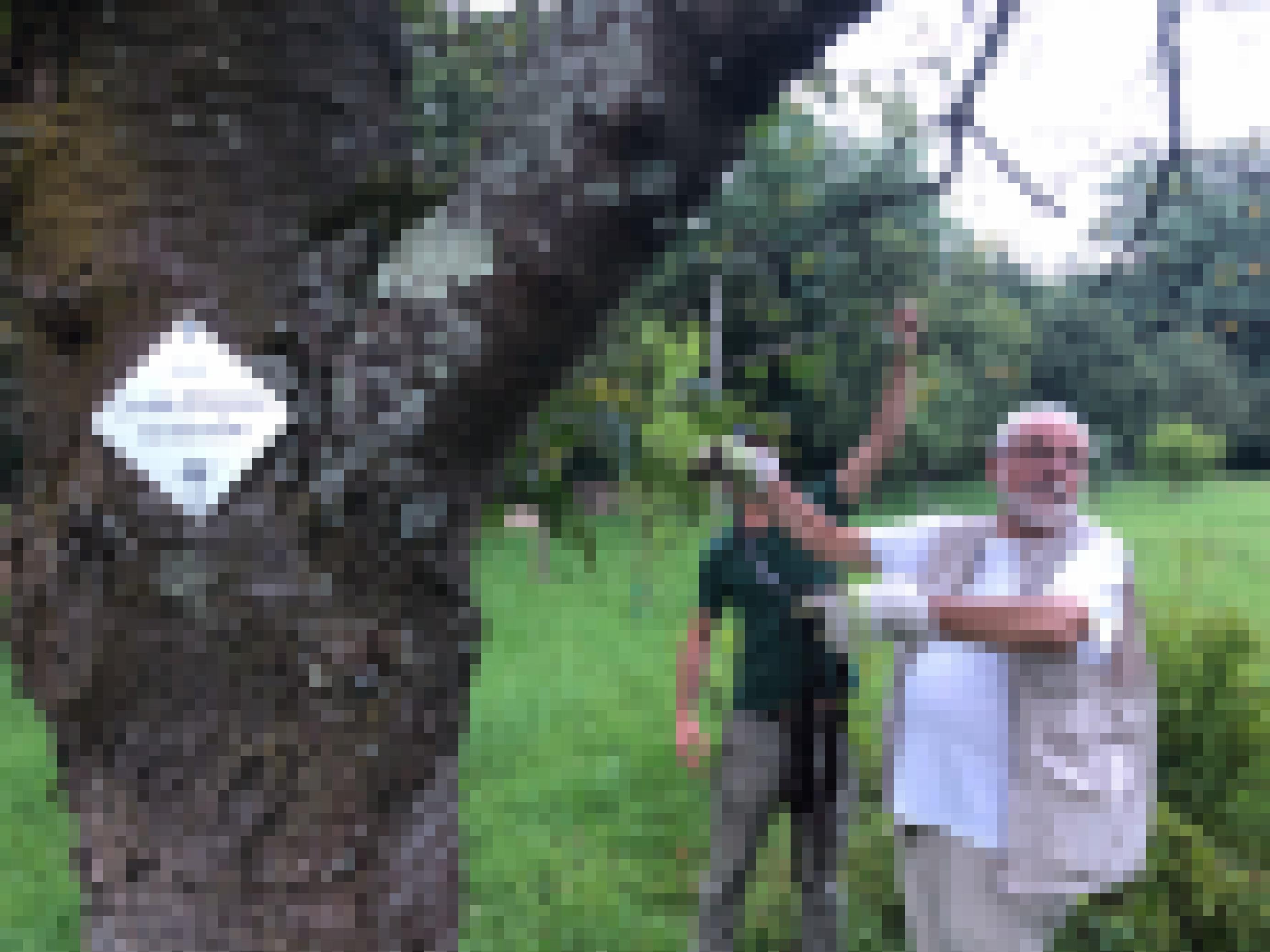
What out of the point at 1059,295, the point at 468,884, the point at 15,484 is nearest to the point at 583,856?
the point at 468,884

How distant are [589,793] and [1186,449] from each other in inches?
617

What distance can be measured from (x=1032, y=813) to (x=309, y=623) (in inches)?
57.1

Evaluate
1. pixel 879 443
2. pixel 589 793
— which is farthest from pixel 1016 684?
pixel 589 793

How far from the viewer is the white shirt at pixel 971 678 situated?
1870 millimetres

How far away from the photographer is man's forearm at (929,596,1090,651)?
5.86ft

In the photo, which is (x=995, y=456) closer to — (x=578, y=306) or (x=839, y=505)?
(x=839, y=505)

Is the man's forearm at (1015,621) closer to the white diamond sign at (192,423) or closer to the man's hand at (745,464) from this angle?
the man's hand at (745,464)

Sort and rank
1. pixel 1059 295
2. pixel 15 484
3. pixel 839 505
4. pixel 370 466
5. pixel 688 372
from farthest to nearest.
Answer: pixel 1059 295 → pixel 839 505 → pixel 688 372 → pixel 15 484 → pixel 370 466

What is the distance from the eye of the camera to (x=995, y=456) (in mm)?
2029

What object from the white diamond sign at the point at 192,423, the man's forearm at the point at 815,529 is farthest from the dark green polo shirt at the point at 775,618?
the white diamond sign at the point at 192,423

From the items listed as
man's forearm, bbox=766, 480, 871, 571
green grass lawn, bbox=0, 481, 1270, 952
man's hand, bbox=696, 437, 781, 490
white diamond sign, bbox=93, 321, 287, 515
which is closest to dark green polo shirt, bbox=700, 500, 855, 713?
green grass lawn, bbox=0, 481, 1270, 952

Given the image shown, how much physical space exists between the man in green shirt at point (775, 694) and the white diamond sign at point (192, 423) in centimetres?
148

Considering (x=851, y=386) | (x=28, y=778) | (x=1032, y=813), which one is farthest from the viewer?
(x=28, y=778)

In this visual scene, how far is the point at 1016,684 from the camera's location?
6.31 ft
